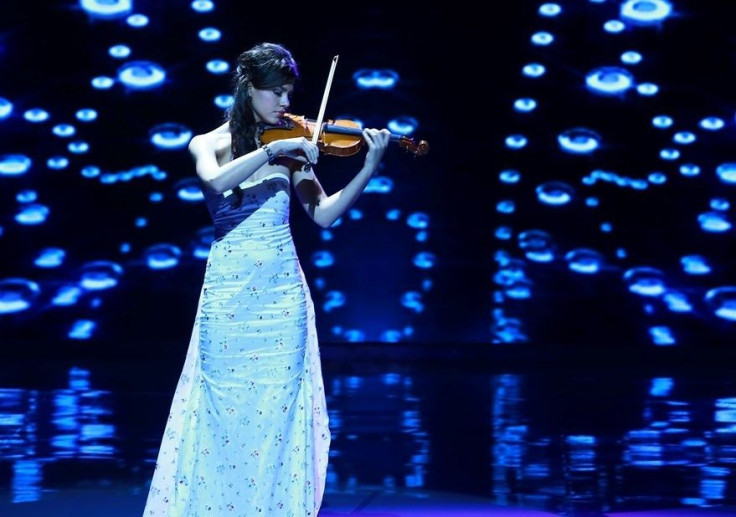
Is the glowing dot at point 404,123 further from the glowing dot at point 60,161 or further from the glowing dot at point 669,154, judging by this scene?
the glowing dot at point 60,161

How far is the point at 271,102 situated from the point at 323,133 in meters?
0.13

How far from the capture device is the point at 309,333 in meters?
2.15

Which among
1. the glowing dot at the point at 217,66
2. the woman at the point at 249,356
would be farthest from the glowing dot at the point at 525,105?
the woman at the point at 249,356

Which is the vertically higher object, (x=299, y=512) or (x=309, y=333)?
(x=309, y=333)

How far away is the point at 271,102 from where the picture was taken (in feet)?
6.87

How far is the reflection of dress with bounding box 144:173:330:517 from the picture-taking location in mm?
2066

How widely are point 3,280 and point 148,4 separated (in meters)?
1.66

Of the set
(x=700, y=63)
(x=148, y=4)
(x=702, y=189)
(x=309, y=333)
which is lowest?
(x=309, y=333)

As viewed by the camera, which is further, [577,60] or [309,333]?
[577,60]

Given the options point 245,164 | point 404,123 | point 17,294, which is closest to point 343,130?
point 245,164

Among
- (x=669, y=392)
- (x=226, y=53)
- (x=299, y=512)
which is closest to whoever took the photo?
(x=299, y=512)

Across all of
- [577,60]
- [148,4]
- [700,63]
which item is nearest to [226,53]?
[148,4]

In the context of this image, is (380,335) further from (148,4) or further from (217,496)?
(217,496)

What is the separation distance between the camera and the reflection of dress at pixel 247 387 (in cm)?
207
